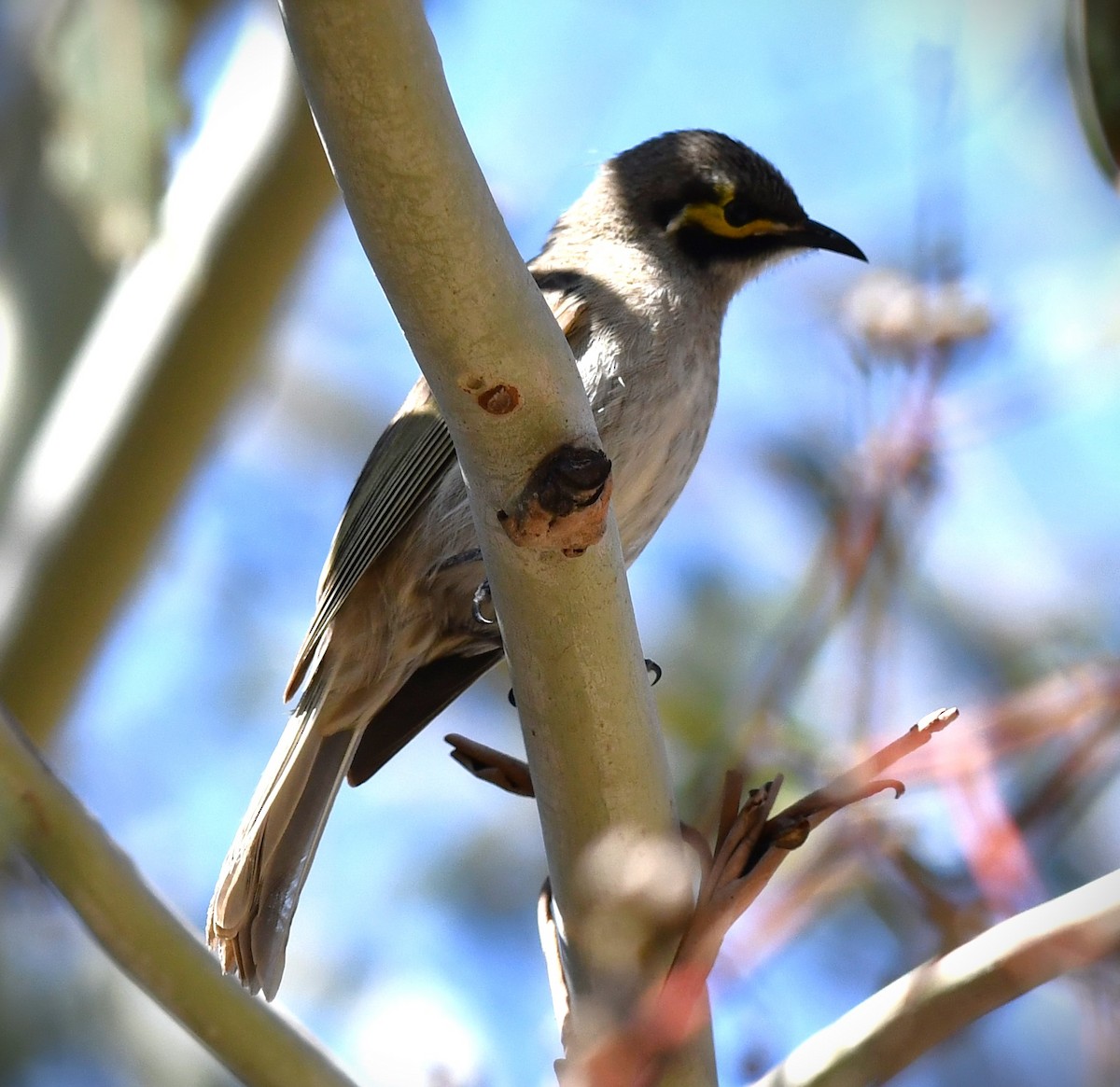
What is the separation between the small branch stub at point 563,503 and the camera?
2162mm

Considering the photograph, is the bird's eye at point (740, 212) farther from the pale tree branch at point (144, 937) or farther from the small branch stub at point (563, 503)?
the pale tree branch at point (144, 937)

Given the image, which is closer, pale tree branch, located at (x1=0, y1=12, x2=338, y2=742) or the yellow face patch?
pale tree branch, located at (x1=0, y1=12, x2=338, y2=742)

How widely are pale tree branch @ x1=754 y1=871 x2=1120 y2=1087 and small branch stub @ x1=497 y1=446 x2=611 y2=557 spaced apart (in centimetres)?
74

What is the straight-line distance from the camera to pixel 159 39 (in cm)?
232

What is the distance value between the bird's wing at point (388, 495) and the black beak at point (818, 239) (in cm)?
112

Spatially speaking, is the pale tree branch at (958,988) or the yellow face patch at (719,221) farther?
the yellow face patch at (719,221)

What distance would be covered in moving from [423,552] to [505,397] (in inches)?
69.8

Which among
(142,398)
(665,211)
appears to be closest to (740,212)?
(665,211)

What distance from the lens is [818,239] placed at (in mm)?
4824

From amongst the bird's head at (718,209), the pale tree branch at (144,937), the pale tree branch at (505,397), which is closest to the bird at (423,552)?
the bird's head at (718,209)

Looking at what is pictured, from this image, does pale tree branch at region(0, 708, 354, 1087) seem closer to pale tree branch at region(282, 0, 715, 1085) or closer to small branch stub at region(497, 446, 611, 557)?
pale tree branch at region(282, 0, 715, 1085)

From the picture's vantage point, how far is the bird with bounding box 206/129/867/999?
11.7 ft

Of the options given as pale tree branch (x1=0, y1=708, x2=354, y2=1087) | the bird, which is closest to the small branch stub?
pale tree branch (x1=0, y1=708, x2=354, y2=1087)

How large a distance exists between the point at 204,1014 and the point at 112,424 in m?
3.02
